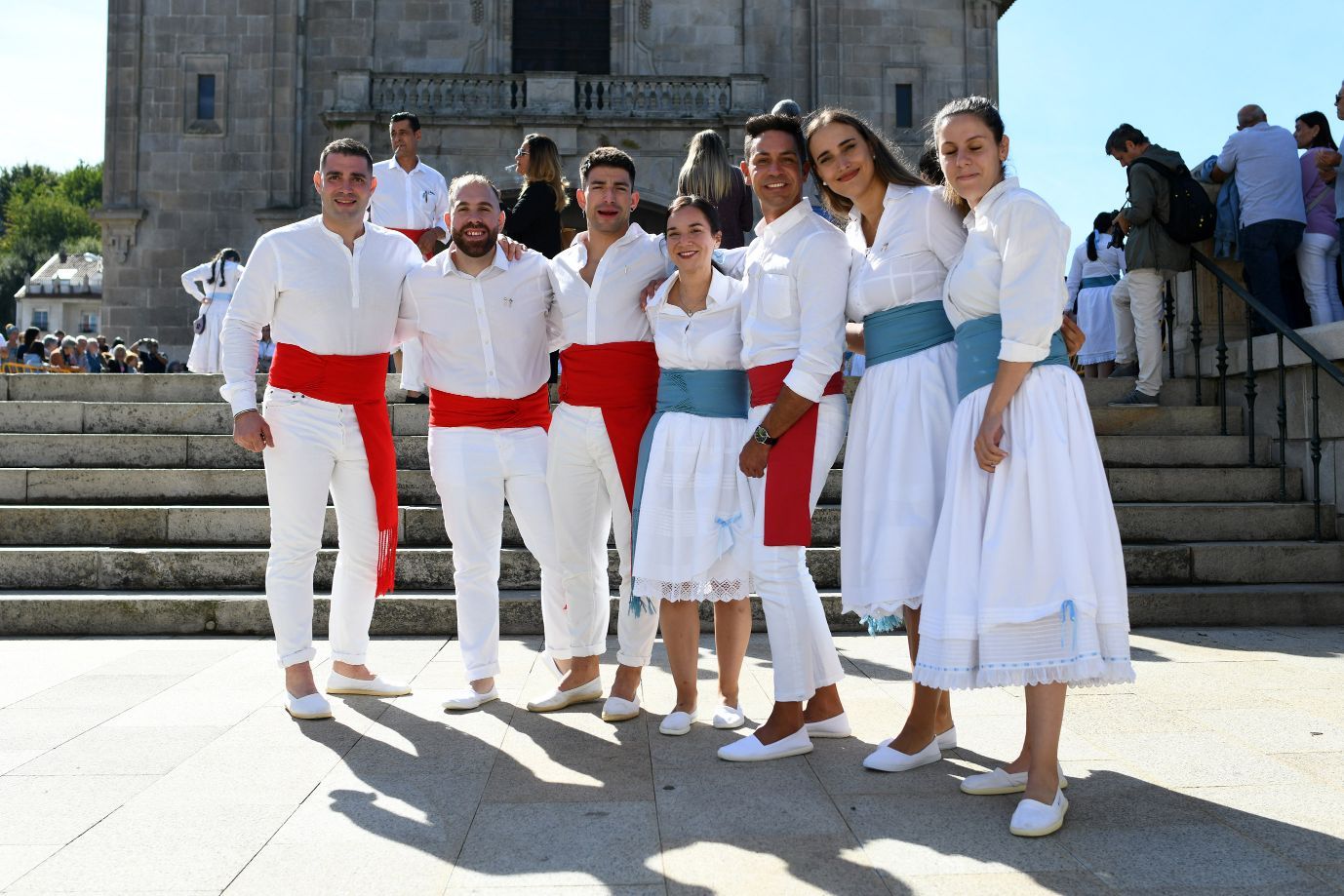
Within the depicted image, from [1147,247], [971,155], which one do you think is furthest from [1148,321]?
[971,155]

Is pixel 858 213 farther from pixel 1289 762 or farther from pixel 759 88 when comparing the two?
pixel 759 88

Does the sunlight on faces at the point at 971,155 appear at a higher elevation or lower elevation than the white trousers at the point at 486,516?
higher

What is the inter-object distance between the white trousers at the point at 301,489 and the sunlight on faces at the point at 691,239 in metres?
1.70

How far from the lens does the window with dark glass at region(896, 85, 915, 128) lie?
2086 centimetres

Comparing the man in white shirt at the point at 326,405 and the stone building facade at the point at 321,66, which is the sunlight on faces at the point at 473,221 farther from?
the stone building facade at the point at 321,66

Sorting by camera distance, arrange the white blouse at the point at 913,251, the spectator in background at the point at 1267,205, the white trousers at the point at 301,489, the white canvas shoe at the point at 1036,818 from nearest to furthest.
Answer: the white canvas shoe at the point at 1036,818
the white blouse at the point at 913,251
the white trousers at the point at 301,489
the spectator in background at the point at 1267,205

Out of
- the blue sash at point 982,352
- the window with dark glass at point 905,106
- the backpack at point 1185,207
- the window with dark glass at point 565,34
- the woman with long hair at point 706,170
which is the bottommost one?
the blue sash at point 982,352

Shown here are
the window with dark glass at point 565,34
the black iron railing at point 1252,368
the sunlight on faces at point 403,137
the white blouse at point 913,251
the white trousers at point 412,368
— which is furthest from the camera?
the window with dark glass at point 565,34

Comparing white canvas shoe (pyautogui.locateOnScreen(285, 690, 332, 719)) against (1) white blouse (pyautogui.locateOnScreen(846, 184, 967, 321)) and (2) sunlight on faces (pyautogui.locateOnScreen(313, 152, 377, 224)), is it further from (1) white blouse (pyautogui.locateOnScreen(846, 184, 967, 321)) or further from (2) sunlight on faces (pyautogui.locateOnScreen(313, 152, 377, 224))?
(1) white blouse (pyautogui.locateOnScreen(846, 184, 967, 321))

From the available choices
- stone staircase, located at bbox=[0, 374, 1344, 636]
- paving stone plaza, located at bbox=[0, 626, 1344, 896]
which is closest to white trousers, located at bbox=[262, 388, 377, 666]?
paving stone plaza, located at bbox=[0, 626, 1344, 896]

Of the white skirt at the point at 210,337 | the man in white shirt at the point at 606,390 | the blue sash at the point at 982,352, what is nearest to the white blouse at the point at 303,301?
the man in white shirt at the point at 606,390

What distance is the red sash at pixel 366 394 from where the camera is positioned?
4.89 meters

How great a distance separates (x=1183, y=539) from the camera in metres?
7.38

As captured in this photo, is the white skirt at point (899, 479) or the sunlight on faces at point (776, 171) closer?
the white skirt at point (899, 479)
